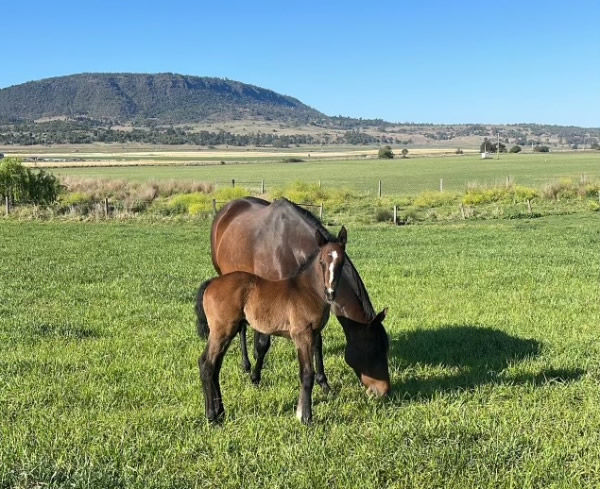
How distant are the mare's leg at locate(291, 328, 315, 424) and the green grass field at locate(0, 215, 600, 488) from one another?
149mm

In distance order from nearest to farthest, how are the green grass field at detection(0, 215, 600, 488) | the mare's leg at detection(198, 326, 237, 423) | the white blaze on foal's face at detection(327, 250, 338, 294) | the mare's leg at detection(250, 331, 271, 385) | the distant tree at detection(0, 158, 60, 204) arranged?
the green grass field at detection(0, 215, 600, 488)
the white blaze on foal's face at detection(327, 250, 338, 294)
the mare's leg at detection(198, 326, 237, 423)
the mare's leg at detection(250, 331, 271, 385)
the distant tree at detection(0, 158, 60, 204)

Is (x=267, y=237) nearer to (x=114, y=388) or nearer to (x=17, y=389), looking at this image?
(x=114, y=388)

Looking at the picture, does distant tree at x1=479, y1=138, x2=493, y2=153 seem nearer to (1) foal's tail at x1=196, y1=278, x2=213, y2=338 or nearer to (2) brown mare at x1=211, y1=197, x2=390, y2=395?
(2) brown mare at x1=211, y1=197, x2=390, y2=395

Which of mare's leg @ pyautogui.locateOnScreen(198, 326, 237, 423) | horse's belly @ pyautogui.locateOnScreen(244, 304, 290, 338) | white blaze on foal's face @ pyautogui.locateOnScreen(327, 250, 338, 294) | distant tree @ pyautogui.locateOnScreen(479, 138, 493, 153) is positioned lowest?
mare's leg @ pyautogui.locateOnScreen(198, 326, 237, 423)

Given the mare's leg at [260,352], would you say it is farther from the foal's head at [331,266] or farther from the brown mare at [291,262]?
the foal's head at [331,266]

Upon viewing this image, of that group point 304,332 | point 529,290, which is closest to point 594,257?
point 529,290

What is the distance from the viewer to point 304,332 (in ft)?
16.1

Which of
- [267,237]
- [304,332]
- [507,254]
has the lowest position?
[507,254]

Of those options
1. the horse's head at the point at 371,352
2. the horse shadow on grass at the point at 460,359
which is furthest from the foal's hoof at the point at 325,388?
the horse shadow on grass at the point at 460,359

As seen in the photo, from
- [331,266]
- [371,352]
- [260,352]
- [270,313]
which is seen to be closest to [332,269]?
[331,266]

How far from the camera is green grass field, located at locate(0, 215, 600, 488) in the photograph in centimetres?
412

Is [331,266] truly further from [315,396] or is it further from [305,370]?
[315,396]

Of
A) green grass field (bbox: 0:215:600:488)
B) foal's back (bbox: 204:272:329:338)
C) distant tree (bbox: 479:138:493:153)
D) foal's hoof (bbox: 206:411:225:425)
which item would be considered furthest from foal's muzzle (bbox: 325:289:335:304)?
distant tree (bbox: 479:138:493:153)

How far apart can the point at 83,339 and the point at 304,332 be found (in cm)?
414
